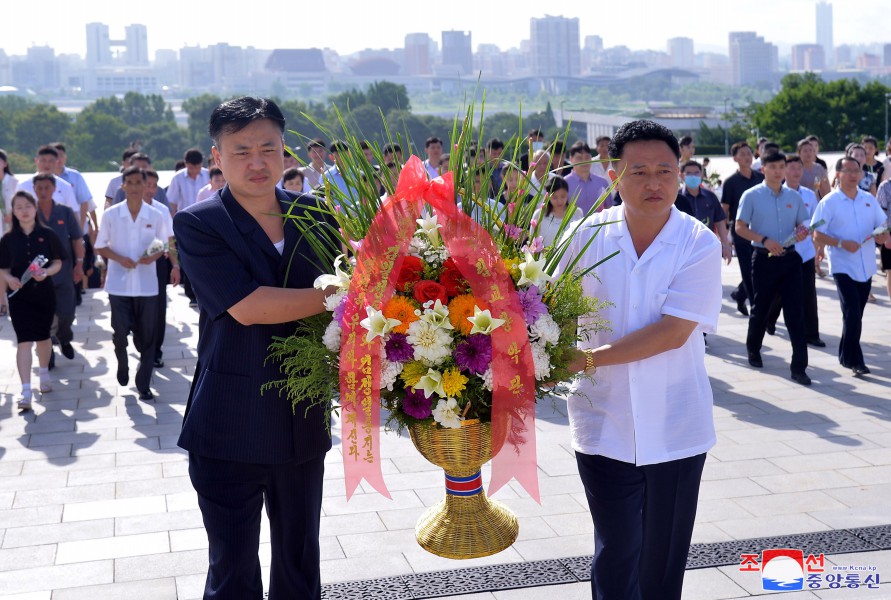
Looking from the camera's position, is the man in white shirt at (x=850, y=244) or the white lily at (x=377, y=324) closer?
the white lily at (x=377, y=324)

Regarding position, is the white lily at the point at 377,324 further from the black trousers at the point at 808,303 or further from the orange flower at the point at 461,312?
the black trousers at the point at 808,303

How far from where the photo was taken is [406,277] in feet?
8.98

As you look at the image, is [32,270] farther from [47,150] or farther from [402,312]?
[402,312]

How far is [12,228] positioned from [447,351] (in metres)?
6.41

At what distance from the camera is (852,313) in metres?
8.15

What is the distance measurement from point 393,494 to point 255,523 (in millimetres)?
2361

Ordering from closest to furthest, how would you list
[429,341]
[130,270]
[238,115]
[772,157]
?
[429,341], [238,115], [130,270], [772,157]

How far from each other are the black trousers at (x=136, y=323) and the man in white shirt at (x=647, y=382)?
210 inches

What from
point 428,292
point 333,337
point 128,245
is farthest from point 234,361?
point 128,245

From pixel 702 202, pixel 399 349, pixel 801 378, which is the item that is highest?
pixel 702 202

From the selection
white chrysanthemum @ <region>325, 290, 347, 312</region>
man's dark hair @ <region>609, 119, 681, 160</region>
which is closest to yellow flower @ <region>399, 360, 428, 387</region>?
white chrysanthemum @ <region>325, 290, 347, 312</region>

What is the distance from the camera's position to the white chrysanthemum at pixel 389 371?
2672mm

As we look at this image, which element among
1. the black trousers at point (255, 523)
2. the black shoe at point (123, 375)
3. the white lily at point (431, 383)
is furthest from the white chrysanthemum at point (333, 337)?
the black shoe at point (123, 375)

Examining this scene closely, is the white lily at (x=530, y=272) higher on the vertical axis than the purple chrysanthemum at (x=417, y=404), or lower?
higher
